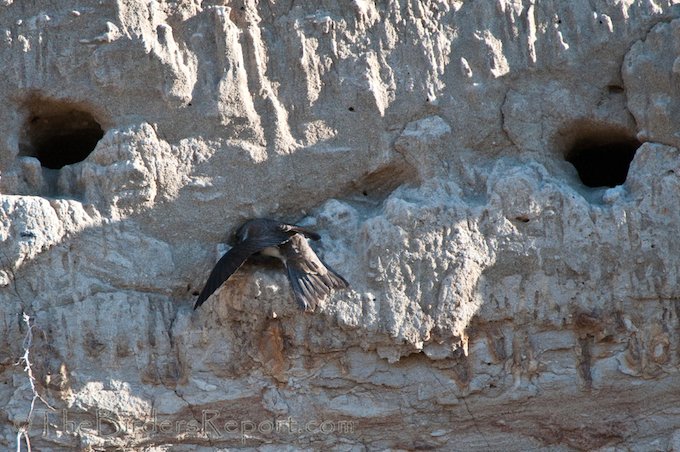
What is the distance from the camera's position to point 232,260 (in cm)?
232

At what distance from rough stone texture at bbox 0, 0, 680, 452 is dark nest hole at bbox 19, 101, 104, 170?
0.02 metres

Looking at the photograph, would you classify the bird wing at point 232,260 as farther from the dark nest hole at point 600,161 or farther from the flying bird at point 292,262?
the dark nest hole at point 600,161

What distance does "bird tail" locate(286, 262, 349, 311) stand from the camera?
2.35 m

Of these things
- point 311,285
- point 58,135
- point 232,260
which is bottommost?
point 311,285

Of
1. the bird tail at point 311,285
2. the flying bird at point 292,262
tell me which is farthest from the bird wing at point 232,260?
the bird tail at point 311,285

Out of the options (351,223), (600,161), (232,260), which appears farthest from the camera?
(600,161)

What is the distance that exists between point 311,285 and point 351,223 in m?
0.29

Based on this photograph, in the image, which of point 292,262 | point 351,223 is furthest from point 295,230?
point 351,223

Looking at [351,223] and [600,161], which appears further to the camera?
[600,161]

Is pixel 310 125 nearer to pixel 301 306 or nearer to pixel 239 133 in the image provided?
pixel 239 133

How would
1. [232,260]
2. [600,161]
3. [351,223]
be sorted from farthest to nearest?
[600,161] < [351,223] < [232,260]

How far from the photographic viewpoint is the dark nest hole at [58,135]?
2576mm

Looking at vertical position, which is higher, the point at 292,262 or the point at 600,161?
the point at 600,161

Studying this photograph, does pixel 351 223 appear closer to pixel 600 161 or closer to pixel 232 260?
pixel 232 260
